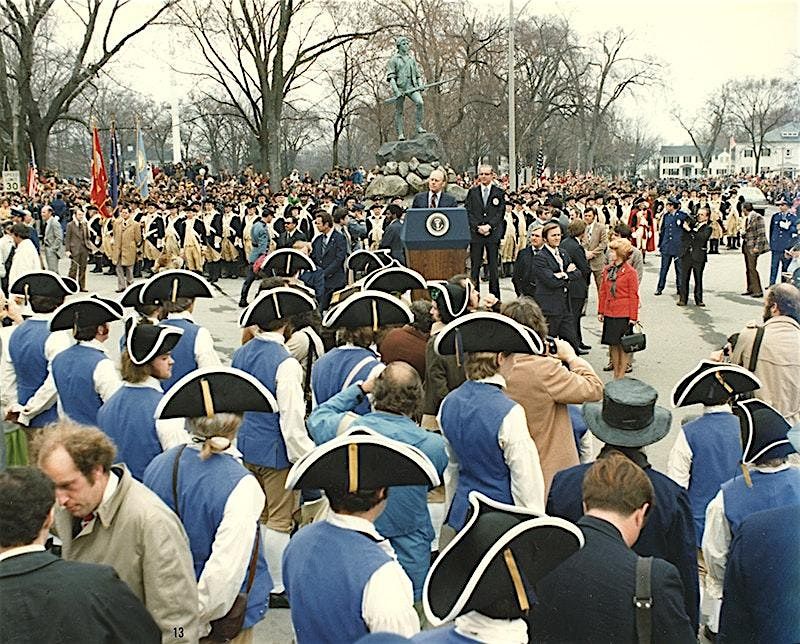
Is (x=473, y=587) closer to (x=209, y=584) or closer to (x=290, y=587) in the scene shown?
(x=290, y=587)

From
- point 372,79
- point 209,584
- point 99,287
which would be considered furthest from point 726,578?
point 372,79

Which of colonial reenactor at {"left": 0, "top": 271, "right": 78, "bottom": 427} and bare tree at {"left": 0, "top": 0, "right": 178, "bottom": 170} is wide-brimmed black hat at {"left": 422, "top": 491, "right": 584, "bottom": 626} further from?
bare tree at {"left": 0, "top": 0, "right": 178, "bottom": 170}

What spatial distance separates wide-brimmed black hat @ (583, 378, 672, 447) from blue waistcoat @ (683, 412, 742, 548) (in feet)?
1.95

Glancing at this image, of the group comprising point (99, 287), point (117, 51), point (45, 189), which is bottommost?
point (99, 287)

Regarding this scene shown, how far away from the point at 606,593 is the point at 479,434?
1563mm

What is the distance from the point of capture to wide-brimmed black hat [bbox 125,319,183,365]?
436 cm

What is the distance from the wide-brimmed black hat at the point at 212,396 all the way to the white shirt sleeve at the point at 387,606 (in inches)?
44.4

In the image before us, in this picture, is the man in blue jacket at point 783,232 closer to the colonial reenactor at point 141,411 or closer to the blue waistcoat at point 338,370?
the blue waistcoat at point 338,370

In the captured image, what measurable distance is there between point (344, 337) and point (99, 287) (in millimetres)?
14478

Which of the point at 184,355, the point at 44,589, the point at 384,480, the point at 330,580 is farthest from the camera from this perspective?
the point at 184,355

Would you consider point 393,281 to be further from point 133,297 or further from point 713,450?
point 713,450

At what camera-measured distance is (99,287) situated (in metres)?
18.6

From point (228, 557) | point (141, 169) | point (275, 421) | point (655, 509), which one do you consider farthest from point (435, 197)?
point (141, 169)

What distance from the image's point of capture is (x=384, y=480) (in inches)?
113
